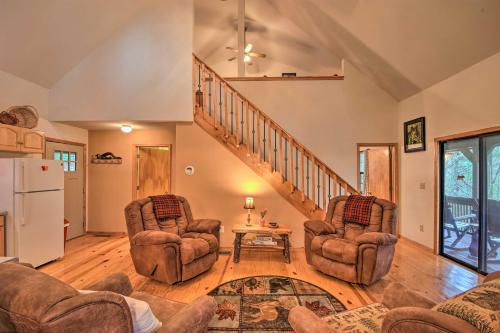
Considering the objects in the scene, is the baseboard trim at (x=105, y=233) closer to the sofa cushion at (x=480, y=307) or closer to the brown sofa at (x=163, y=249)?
the brown sofa at (x=163, y=249)

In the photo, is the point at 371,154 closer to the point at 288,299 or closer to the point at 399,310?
the point at 288,299

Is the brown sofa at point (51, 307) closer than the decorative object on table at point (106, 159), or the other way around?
the brown sofa at point (51, 307)

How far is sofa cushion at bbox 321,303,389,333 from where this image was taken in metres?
1.40

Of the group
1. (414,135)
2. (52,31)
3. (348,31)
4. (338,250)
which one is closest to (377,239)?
(338,250)

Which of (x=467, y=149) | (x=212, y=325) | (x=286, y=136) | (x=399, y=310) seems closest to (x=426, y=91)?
(x=467, y=149)

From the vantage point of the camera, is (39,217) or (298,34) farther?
(298,34)

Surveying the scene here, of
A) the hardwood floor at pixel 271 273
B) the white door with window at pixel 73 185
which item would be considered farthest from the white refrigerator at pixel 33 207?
the white door with window at pixel 73 185

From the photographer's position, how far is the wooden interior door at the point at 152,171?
5.26m

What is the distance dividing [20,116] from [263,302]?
158 inches

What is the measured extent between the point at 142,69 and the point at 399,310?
15.0 feet

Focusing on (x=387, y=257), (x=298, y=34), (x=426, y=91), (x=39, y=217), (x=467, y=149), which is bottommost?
(x=387, y=257)

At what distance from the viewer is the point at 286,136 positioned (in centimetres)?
412

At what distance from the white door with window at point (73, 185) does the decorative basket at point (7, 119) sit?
1.20 metres

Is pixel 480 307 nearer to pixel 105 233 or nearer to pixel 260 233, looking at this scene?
pixel 260 233
